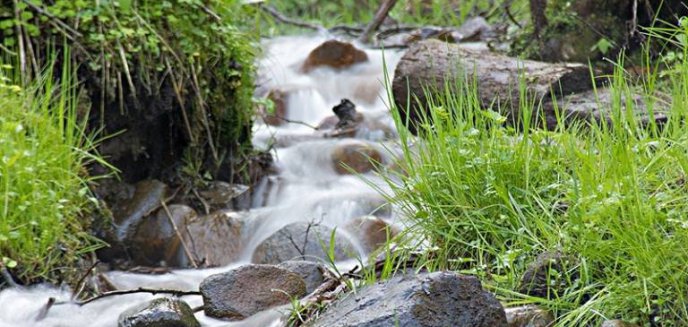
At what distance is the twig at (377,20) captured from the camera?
8.20 m

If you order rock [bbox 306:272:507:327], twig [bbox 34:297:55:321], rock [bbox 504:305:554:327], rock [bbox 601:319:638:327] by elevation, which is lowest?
twig [bbox 34:297:55:321]

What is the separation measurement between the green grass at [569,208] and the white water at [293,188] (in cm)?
27

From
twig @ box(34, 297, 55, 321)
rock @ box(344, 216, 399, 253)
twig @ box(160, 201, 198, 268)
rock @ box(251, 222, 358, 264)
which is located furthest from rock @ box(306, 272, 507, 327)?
twig @ box(160, 201, 198, 268)

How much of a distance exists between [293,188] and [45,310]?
225cm

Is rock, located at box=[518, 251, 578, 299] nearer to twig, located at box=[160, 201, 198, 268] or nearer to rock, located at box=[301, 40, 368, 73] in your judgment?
twig, located at box=[160, 201, 198, 268]

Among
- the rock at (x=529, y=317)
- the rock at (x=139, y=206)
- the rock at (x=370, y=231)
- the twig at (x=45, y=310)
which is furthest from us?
the rock at (x=139, y=206)

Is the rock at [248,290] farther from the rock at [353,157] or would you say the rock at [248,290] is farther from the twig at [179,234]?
the rock at [353,157]

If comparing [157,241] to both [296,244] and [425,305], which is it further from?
[425,305]

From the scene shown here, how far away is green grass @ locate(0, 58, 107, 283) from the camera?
151 inches

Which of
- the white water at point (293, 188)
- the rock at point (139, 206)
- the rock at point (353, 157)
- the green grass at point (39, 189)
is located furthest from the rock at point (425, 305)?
the rock at point (353, 157)

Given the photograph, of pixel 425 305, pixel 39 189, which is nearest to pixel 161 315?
pixel 39 189

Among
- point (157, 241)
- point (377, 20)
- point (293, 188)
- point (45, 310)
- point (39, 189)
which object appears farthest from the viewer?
point (377, 20)

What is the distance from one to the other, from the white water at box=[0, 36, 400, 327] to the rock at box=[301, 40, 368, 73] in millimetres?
80

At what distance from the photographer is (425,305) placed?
104 inches
